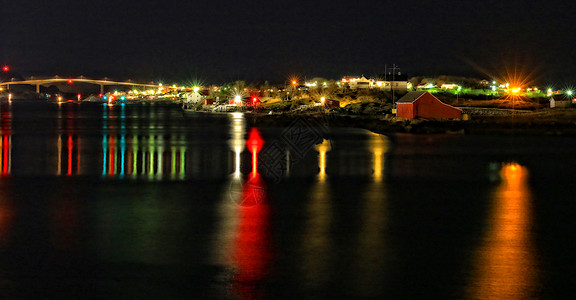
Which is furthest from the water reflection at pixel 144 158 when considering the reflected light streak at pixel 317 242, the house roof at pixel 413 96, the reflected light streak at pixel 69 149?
the house roof at pixel 413 96

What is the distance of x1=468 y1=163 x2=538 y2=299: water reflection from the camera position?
807 cm

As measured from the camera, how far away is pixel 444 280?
854 cm

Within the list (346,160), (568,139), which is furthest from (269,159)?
(568,139)

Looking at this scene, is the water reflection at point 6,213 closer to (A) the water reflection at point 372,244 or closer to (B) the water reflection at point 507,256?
(A) the water reflection at point 372,244

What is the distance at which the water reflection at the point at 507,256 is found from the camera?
26.5ft

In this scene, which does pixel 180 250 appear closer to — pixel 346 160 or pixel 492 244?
pixel 492 244

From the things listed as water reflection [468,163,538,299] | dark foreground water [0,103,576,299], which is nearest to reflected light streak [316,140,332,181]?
dark foreground water [0,103,576,299]

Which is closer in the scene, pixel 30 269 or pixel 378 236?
pixel 30 269

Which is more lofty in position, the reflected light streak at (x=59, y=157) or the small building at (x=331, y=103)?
the small building at (x=331, y=103)

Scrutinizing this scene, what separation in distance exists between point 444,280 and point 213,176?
40.3 feet

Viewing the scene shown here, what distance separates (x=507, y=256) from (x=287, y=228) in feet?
13.0

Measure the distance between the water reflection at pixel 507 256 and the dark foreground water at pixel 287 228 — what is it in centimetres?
3

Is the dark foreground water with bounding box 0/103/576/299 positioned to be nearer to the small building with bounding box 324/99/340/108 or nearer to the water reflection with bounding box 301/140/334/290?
the water reflection with bounding box 301/140/334/290

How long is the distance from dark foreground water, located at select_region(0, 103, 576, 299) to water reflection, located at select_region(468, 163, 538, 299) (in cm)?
3
